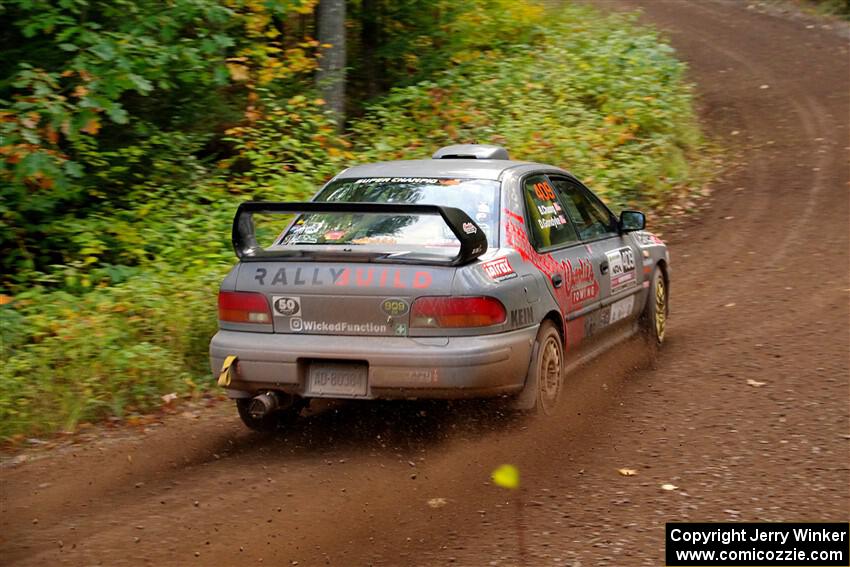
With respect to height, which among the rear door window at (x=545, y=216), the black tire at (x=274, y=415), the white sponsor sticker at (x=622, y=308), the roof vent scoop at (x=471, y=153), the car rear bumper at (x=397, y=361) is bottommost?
the black tire at (x=274, y=415)

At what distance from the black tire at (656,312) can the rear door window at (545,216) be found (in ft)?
4.45

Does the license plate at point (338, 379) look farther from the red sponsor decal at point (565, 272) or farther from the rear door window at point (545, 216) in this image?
the rear door window at point (545, 216)

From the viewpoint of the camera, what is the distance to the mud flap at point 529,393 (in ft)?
18.9

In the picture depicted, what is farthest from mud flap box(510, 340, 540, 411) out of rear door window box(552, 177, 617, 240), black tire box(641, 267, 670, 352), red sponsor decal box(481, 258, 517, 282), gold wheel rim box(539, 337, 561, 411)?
black tire box(641, 267, 670, 352)

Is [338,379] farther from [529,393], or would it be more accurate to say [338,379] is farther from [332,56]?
[332,56]

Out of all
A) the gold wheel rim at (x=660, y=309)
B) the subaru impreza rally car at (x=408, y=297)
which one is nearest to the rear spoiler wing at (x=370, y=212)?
the subaru impreza rally car at (x=408, y=297)

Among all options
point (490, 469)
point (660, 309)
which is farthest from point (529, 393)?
point (660, 309)

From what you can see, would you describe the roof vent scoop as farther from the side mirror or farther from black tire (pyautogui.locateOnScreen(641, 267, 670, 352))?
black tire (pyautogui.locateOnScreen(641, 267, 670, 352))

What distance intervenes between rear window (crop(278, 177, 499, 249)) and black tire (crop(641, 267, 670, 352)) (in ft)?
7.29

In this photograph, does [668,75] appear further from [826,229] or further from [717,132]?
[826,229]

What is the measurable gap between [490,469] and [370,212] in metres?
1.53

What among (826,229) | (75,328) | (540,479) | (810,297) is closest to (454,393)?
(540,479)

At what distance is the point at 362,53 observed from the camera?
625 inches

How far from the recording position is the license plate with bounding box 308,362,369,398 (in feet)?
17.9
